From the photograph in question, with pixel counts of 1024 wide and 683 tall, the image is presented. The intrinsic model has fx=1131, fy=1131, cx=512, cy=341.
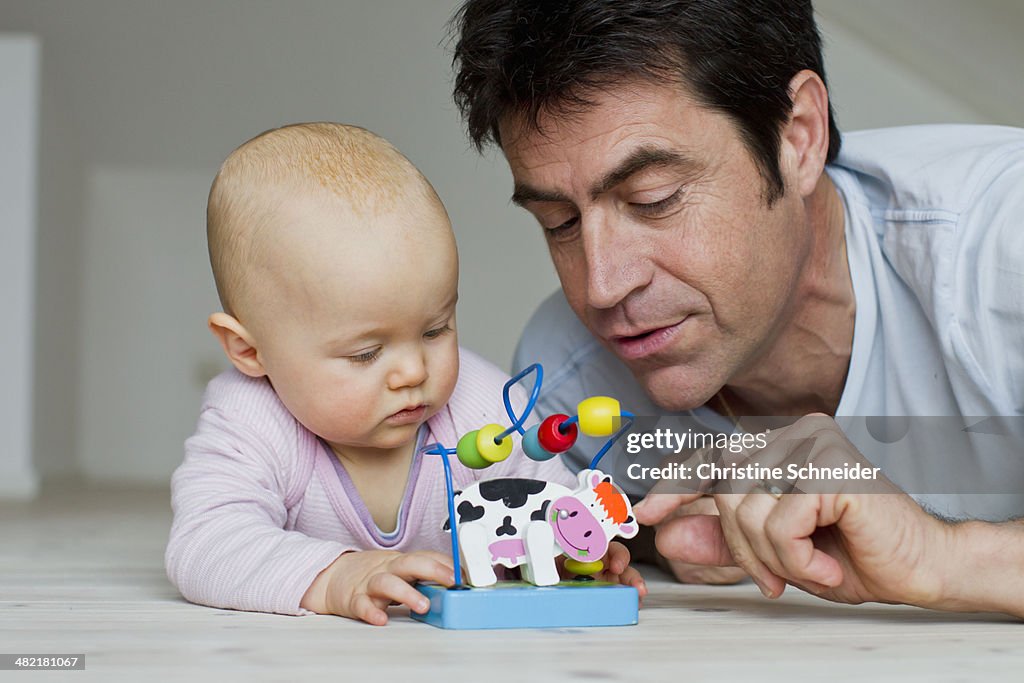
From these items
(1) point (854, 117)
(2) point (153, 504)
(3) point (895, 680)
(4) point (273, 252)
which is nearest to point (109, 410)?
(2) point (153, 504)

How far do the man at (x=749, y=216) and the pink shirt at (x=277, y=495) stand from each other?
244 mm

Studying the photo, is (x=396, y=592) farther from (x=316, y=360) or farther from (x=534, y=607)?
(x=316, y=360)

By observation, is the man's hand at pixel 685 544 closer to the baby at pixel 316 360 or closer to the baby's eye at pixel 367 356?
the baby at pixel 316 360

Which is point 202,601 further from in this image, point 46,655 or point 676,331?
point 676,331

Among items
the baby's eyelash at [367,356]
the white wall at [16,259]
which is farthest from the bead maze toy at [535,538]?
the white wall at [16,259]

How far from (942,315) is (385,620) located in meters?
0.90

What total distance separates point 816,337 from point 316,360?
87 cm

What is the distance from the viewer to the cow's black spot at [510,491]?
1.20 m

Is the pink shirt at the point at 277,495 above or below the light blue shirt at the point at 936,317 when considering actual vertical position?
below

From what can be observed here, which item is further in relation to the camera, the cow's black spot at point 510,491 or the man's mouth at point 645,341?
the man's mouth at point 645,341

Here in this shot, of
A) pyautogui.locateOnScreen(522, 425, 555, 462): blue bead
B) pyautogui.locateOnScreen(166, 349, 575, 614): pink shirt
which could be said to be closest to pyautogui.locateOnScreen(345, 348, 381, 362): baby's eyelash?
pyautogui.locateOnScreen(166, 349, 575, 614): pink shirt

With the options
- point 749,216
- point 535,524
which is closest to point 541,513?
point 535,524

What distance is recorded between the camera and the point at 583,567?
1247 mm

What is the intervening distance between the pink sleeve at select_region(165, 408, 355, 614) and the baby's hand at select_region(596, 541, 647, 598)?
12.5 inches
